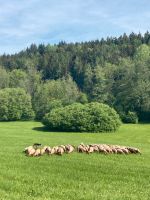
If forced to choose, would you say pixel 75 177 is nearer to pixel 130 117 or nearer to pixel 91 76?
pixel 130 117

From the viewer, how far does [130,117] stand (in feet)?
271

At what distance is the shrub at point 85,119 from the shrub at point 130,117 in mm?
14096

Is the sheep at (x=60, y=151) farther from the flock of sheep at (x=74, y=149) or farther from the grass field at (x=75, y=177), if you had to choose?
the grass field at (x=75, y=177)

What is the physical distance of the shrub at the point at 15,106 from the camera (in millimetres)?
94938

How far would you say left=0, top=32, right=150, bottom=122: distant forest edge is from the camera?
87.1 meters

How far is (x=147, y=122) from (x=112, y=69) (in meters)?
38.0

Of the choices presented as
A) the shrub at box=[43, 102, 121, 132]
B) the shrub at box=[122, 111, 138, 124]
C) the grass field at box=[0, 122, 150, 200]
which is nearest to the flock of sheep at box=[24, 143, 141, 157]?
the grass field at box=[0, 122, 150, 200]

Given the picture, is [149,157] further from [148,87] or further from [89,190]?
[148,87]

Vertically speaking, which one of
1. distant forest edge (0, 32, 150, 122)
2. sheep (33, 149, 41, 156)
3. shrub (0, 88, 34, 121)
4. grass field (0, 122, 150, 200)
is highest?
distant forest edge (0, 32, 150, 122)

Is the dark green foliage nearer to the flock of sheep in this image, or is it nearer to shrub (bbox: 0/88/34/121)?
shrub (bbox: 0/88/34/121)

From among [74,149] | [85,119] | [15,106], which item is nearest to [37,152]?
[74,149]

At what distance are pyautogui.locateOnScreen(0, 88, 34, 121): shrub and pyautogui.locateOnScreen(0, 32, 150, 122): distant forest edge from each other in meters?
2.69

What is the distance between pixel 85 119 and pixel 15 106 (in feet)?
105

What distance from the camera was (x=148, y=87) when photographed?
8512 cm
